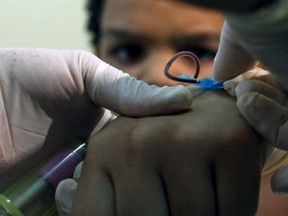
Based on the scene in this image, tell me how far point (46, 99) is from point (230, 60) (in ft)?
0.82

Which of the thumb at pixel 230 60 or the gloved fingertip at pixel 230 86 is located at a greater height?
the thumb at pixel 230 60

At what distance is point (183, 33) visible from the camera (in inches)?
31.6

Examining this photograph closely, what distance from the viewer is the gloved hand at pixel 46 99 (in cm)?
56

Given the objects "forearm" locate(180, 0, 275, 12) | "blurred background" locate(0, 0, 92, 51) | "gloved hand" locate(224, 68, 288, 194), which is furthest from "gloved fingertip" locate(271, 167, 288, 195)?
"blurred background" locate(0, 0, 92, 51)

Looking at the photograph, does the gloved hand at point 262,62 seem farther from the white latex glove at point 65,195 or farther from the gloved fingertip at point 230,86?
the white latex glove at point 65,195

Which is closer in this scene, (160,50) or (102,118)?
(102,118)

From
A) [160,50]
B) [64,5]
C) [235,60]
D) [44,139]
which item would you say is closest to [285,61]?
[235,60]

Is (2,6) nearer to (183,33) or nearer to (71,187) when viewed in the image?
(183,33)

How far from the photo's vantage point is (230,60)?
1.37 ft

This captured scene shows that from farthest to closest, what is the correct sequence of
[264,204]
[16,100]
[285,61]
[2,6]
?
1. [2,6]
2. [264,204]
3. [16,100]
4. [285,61]

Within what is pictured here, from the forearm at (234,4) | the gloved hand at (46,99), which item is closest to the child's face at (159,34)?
the gloved hand at (46,99)

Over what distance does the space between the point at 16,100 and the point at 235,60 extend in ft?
0.95

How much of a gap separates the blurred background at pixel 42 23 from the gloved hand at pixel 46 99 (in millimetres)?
567

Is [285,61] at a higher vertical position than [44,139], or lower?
higher
